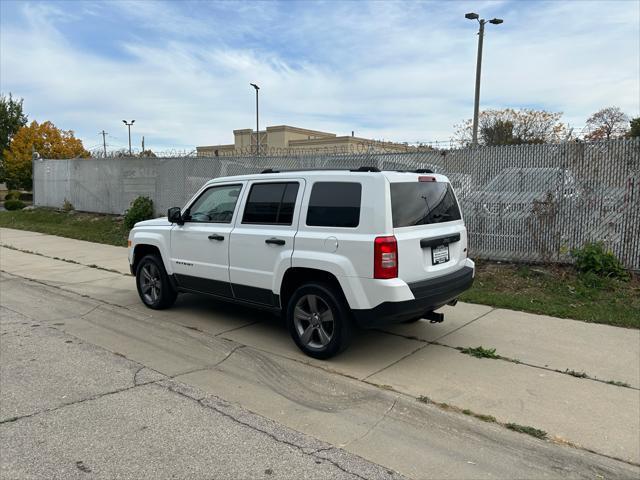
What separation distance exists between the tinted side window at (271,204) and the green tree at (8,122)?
4394cm

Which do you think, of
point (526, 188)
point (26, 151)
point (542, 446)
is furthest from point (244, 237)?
point (26, 151)

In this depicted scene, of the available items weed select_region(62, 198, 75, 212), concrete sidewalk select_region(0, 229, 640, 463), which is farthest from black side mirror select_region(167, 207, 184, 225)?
weed select_region(62, 198, 75, 212)

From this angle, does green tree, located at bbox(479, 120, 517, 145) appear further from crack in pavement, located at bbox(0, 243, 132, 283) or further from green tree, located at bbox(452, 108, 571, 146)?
crack in pavement, located at bbox(0, 243, 132, 283)

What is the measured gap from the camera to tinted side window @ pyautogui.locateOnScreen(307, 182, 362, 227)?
4770 mm

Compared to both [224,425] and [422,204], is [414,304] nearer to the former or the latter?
[422,204]

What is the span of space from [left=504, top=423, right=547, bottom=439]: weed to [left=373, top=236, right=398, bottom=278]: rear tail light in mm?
1528

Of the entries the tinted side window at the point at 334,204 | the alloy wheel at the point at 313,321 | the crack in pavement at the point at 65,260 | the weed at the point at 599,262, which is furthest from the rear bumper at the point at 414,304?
the crack in pavement at the point at 65,260

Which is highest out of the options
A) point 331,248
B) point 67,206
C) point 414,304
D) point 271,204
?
point 271,204

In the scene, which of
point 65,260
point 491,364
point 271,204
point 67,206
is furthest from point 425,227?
point 67,206

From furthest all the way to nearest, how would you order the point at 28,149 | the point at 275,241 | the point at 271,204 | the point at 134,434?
the point at 28,149 < the point at 271,204 < the point at 275,241 < the point at 134,434

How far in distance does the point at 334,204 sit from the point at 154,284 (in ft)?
11.2

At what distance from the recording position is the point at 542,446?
3531mm

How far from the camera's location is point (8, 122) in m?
42.5

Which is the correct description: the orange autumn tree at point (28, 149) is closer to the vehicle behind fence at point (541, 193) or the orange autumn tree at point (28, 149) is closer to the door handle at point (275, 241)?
the vehicle behind fence at point (541, 193)
